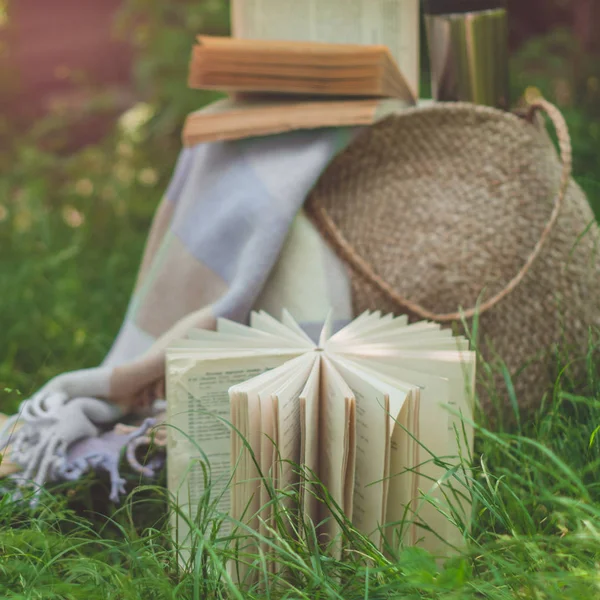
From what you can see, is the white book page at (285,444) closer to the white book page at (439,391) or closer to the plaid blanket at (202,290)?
the white book page at (439,391)

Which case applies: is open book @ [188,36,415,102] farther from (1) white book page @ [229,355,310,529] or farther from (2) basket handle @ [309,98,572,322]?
(1) white book page @ [229,355,310,529]

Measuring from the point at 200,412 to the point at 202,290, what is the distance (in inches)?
20.1

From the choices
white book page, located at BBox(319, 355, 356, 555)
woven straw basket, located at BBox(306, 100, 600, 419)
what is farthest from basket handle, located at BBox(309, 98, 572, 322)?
white book page, located at BBox(319, 355, 356, 555)

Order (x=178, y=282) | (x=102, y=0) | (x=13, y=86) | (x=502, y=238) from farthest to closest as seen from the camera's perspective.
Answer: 1. (x=102, y=0)
2. (x=13, y=86)
3. (x=178, y=282)
4. (x=502, y=238)

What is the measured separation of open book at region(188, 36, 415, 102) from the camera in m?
1.45

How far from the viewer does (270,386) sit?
943 mm

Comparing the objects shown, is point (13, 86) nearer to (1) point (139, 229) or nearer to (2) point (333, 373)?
(1) point (139, 229)

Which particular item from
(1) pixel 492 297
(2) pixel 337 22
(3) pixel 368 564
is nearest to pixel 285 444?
(3) pixel 368 564

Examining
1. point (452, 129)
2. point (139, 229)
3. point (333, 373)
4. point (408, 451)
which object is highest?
point (452, 129)

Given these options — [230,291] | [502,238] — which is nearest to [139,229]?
[230,291]

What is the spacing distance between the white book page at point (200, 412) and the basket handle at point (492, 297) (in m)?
0.39

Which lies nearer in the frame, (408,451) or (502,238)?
(408,451)

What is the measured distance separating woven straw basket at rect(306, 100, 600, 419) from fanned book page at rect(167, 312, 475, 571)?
0.26 metres

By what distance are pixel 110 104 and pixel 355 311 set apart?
2.60 m
